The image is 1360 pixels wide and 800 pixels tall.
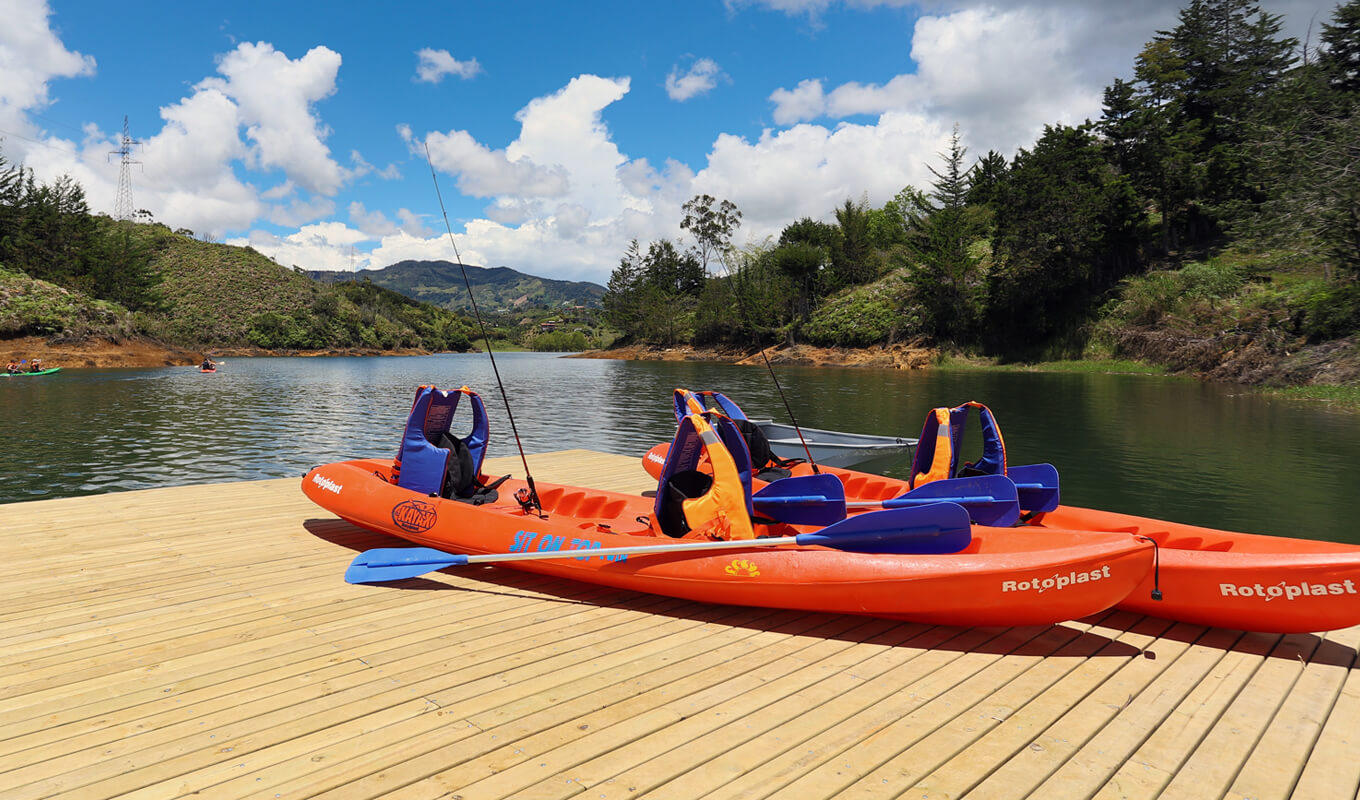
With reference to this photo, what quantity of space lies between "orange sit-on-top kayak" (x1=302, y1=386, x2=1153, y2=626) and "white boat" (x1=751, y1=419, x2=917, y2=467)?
21.3 feet

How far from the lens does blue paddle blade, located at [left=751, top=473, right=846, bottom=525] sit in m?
5.59

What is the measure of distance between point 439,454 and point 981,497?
475cm

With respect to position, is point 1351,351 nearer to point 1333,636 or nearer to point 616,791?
point 1333,636

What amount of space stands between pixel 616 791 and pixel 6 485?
13.7 meters

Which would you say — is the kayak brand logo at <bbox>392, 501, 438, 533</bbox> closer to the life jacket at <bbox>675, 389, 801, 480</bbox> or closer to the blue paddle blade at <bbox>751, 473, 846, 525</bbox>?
the blue paddle blade at <bbox>751, 473, 846, 525</bbox>

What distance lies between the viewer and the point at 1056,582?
4.12 metres

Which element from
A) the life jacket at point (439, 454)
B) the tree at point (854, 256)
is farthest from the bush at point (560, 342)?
the life jacket at point (439, 454)

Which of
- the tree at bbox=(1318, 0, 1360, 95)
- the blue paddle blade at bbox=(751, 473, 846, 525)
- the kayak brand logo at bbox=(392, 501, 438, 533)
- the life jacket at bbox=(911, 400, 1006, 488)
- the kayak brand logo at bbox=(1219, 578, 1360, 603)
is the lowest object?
the kayak brand logo at bbox=(392, 501, 438, 533)

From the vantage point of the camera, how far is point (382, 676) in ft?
12.8

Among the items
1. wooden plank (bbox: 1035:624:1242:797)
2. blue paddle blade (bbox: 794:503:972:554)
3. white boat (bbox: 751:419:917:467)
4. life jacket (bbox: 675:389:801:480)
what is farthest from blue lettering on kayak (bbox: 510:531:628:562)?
white boat (bbox: 751:419:917:467)

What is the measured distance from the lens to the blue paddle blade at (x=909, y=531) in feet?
15.3

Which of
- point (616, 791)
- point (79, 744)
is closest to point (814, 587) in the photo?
point (616, 791)

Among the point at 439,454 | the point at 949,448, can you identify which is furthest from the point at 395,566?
the point at 949,448

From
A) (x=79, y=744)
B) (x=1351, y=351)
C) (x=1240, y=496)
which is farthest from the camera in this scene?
(x=1351, y=351)
